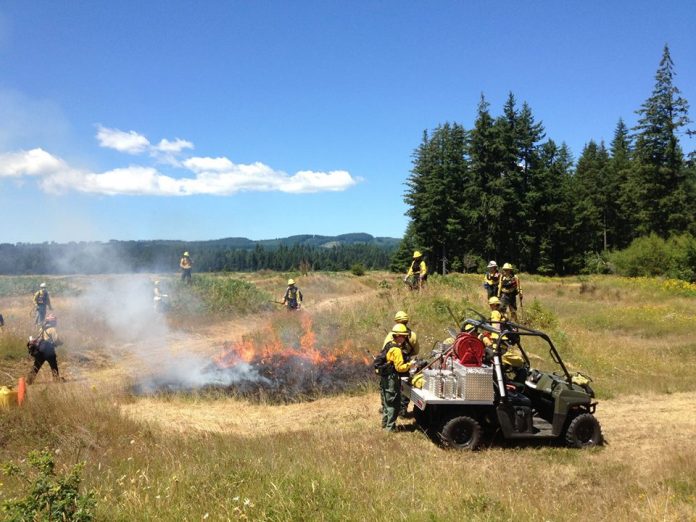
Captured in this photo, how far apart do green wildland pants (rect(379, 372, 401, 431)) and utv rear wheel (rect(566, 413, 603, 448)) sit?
2.82 meters

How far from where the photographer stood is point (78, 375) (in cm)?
1367

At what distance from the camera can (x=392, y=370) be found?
861 cm

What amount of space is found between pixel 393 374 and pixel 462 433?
148 cm

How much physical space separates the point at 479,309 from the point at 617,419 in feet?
25.0

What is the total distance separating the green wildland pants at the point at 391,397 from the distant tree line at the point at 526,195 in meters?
41.9

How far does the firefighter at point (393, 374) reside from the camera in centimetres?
852

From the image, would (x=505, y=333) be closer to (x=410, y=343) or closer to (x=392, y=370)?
(x=410, y=343)

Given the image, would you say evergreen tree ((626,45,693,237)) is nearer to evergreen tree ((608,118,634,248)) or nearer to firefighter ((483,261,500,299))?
evergreen tree ((608,118,634,248))

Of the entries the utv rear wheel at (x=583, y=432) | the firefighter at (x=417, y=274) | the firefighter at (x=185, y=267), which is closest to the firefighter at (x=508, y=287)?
the firefighter at (x=417, y=274)

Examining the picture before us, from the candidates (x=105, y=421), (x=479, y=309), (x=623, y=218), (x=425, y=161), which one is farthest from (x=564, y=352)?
(x=623, y=218)

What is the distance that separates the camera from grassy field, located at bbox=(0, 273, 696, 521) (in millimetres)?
4809

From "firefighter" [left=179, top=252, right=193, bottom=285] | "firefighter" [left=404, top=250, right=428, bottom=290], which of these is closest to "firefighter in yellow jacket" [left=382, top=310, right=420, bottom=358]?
"firefighter" [left=404, top=250, right=428, bottom=290]

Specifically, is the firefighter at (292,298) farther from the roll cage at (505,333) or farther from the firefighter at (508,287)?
the roll cage at (505,333)

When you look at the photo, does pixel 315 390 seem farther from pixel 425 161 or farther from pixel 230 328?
pixel 425 161
